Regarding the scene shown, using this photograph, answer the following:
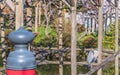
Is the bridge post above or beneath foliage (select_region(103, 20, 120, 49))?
above

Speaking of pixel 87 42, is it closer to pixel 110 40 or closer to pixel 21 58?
pixel 110 40

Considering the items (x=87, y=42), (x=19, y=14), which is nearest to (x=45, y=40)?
(x=87, y=42)

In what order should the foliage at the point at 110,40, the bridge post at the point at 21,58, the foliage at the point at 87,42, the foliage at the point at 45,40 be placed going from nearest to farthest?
the bridge post at the point at 21,58
the foliage at the point at 45,40
the foliage at the point at 87,42
the foliage at the point at 110,40

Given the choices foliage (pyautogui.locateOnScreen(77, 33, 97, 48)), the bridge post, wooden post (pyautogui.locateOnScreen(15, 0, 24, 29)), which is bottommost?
foliage (pyautogui.locateOnScreen(77, 33, 97, 48))

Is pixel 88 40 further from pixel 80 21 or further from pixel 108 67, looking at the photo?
pixel 80 21

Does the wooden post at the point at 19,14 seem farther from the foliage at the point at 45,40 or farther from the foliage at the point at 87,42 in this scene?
the foliage at the point at 87,42

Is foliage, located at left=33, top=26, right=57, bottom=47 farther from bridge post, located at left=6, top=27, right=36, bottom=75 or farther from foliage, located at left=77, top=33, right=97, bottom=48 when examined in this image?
bridge post, located at left=6, top=27, right=36, bottom=75

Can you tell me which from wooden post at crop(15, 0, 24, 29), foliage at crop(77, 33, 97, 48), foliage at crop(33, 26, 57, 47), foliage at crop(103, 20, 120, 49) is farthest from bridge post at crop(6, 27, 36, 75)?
foliage at crop(103, 20, 120, 49)

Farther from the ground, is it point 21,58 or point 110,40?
point 21,58

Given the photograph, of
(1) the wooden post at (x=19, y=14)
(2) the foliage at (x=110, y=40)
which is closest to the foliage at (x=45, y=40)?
(2) the foliage at (x=110, y=40)

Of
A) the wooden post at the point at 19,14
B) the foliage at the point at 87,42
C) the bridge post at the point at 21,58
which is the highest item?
the wooden post at the point at 19,14

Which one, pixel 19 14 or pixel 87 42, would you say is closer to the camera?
pixel 19 14

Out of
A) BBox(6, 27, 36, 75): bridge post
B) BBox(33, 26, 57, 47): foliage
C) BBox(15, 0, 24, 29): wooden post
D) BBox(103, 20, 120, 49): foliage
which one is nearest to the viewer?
BBox(6, 27, 36, 75): bridge post

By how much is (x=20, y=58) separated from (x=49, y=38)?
13067 millimetres
